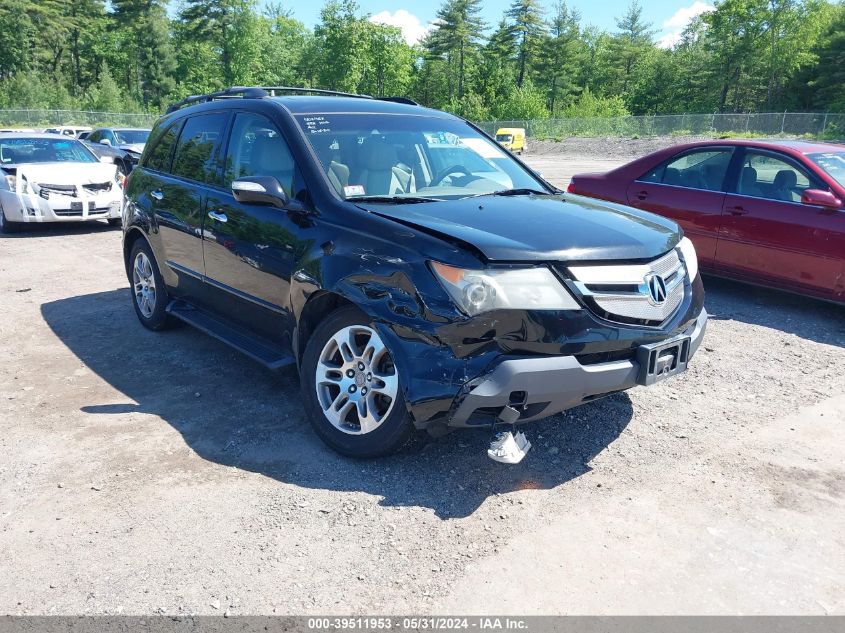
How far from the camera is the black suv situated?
3117mm

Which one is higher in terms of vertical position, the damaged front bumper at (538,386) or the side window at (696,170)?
the side window at (696,170)

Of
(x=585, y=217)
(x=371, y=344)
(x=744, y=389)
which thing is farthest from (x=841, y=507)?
(x=371, y=344)

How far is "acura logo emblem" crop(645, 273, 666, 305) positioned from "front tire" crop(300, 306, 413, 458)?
4.38 ft

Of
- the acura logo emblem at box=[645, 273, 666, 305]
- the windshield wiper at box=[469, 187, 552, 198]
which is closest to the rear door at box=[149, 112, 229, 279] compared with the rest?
the windshield wiper at box=[469, 187, 552, 198]

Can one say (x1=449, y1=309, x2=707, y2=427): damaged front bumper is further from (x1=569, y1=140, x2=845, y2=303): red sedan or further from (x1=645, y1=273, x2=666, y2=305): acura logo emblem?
(x1=569, y1=140, x2=845, y2=303): red sedan

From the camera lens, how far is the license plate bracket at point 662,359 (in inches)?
132

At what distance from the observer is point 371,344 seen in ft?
11.3

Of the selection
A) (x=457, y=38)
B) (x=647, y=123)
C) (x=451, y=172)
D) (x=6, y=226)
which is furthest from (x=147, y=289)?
→ (x=457, y=38)

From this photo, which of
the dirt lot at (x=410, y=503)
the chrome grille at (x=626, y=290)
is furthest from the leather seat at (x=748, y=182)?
the chrome grille at (x=626, y=290)

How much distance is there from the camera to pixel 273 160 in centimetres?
429

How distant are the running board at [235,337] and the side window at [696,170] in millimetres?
5140

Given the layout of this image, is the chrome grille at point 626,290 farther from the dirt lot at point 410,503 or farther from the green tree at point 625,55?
the green tree at point 625,55

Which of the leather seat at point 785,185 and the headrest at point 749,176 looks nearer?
the leather seat at point 785,185

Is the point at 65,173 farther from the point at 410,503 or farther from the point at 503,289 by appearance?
the point at 503,289
